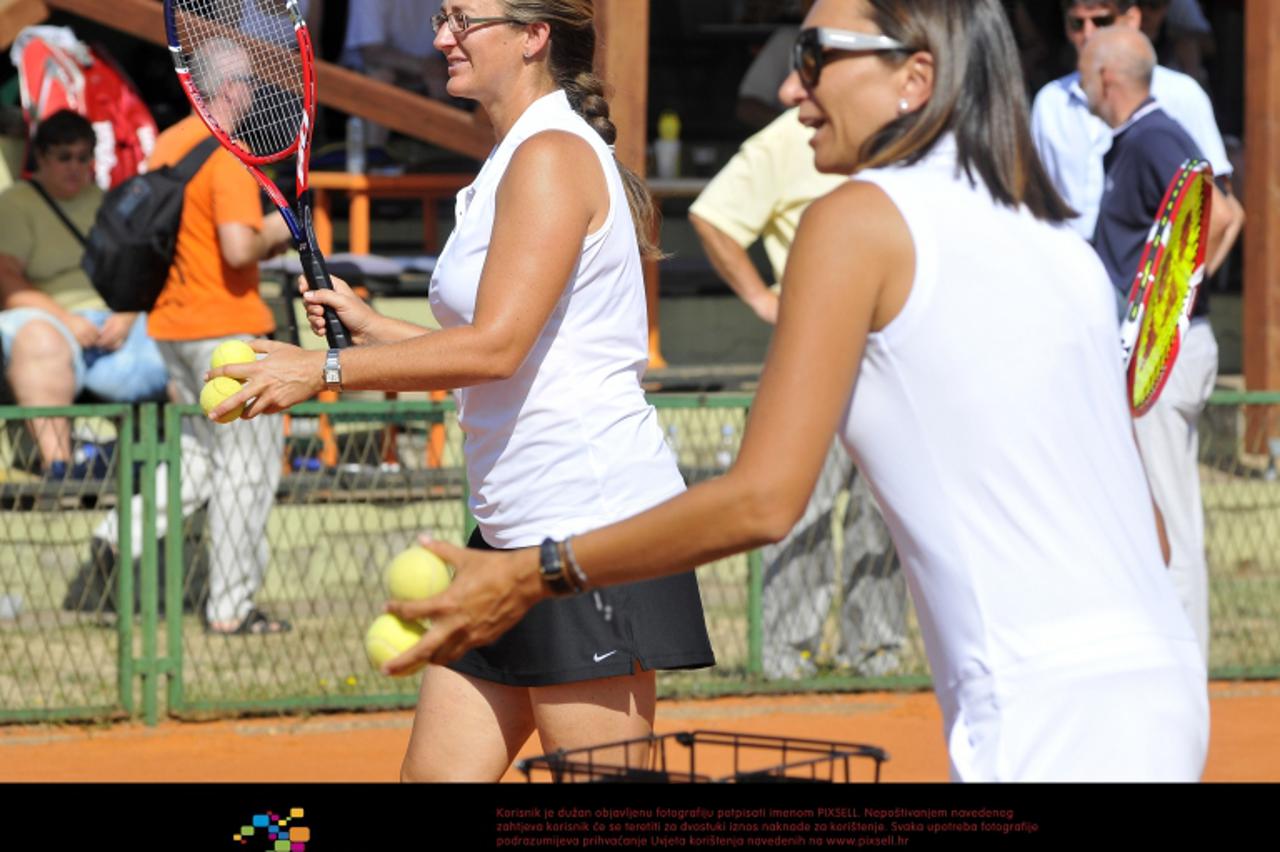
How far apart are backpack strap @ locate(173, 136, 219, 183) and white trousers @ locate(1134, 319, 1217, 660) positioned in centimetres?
358

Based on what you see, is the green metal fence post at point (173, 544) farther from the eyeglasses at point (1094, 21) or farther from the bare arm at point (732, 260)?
the eyeglasses at point (1094, 21)

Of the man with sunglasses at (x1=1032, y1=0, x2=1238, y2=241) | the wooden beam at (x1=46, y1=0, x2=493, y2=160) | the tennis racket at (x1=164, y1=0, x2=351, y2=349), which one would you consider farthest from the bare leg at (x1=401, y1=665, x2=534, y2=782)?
the wooden beam at (x1=46, y1=0, x2=493, y2=160)

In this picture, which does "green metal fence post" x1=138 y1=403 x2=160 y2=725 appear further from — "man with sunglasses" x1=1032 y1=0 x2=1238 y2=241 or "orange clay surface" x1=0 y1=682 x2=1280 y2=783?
"man with sunglasses" x1=1032 y1=0 x2=1238 y2=241

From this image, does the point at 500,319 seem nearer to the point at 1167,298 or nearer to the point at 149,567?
the point at 1167,298

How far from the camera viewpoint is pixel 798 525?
7465 millimetres

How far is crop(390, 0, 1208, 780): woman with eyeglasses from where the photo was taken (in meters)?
2.30

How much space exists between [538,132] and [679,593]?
0.83m

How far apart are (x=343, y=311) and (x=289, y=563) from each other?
3.75 metres

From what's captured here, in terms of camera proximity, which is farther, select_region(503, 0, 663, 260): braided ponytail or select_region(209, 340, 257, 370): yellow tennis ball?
select_region(503, 0, 663, 260): braided ponytail

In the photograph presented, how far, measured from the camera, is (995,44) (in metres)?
2.41

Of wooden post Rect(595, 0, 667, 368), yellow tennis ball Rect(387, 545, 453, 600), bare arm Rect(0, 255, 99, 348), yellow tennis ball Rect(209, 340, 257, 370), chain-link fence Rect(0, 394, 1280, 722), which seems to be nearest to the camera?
yellow tennis ball Rect(387, 545, 453, 600)
